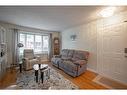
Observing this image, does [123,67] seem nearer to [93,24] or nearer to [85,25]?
[93,24]

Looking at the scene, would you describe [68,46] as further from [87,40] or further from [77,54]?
[87,40]

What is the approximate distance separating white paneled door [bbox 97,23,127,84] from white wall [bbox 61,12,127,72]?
0.15 m

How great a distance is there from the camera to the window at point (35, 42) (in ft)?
15.0

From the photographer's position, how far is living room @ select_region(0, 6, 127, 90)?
2.52 metres

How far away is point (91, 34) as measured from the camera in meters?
3.84

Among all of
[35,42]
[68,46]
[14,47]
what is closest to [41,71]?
[14,47]

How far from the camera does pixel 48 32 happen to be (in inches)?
229

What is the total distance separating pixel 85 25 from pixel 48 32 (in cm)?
258

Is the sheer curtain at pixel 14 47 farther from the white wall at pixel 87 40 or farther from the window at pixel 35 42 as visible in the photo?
the white wall at pixel 87 40

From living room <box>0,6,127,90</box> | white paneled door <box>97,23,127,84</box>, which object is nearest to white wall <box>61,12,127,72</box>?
living room <box>0,6,127,90</box>

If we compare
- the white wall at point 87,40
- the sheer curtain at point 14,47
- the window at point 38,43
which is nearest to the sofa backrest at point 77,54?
the white wall at point 87,40

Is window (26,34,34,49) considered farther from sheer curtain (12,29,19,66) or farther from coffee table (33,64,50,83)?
coffee table (33,64,50,83)

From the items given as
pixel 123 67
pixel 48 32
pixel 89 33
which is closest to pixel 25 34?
pixel 48 32

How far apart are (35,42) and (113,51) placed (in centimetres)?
409
